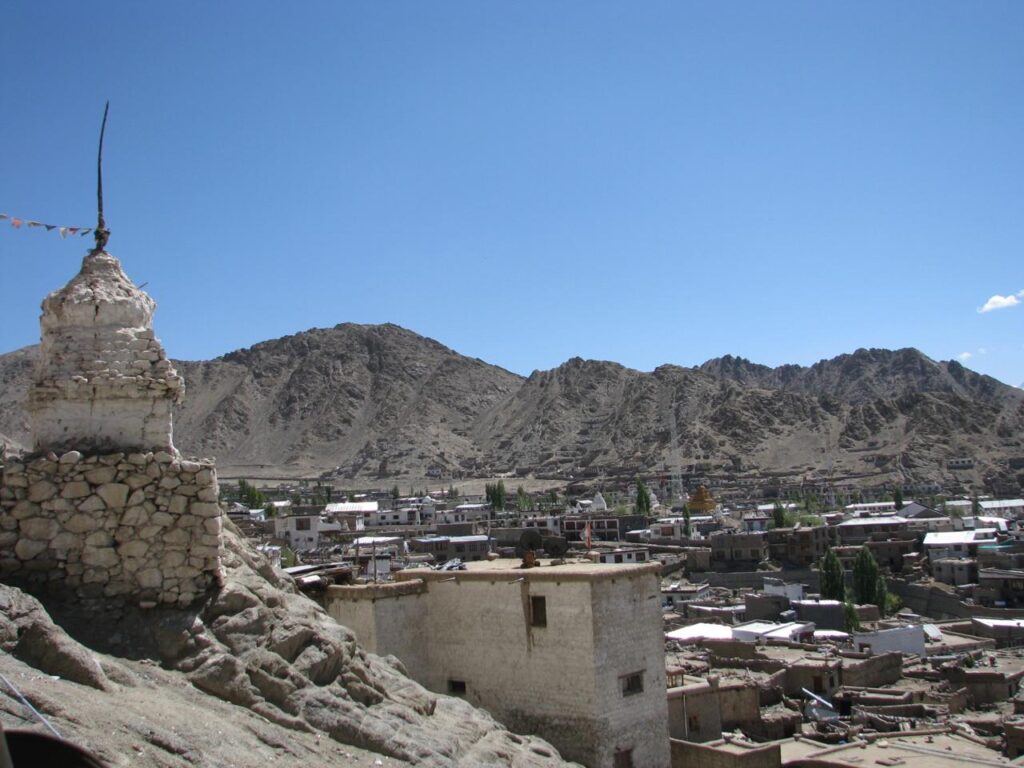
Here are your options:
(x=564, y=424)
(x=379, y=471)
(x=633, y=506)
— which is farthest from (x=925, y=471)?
(x=379, y=471)

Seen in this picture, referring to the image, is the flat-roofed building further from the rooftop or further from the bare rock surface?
the bare rock surface

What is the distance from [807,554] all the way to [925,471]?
71.1 metres

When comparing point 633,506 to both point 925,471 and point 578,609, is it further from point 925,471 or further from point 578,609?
point 578,609

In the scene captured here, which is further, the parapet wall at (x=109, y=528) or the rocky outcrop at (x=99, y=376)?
the rocky outcrop at (x=99, y=376)

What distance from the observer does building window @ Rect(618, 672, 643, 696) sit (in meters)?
12.0

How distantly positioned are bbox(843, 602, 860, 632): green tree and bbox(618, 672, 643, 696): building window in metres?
32.2

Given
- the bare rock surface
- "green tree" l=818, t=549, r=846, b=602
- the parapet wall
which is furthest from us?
"green tree" l=818, t=549, r=846, b=602

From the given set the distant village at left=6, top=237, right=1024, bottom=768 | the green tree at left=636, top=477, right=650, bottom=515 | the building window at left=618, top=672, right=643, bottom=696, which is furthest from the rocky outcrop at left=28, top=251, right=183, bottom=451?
the green tree at left=636, top=477, right=650, bottom=515

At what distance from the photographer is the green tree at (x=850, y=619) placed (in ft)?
136

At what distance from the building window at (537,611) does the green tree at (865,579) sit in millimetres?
42759

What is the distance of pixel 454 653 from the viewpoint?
1293 centimetres

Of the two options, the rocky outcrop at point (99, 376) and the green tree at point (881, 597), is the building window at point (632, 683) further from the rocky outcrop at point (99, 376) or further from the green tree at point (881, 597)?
the green tree at point (881, 597)

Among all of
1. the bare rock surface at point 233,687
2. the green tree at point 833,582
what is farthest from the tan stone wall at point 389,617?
the green tree at point 833,582

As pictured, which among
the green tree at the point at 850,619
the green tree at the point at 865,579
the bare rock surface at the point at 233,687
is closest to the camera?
the bare rock surface at the point at 233,687
